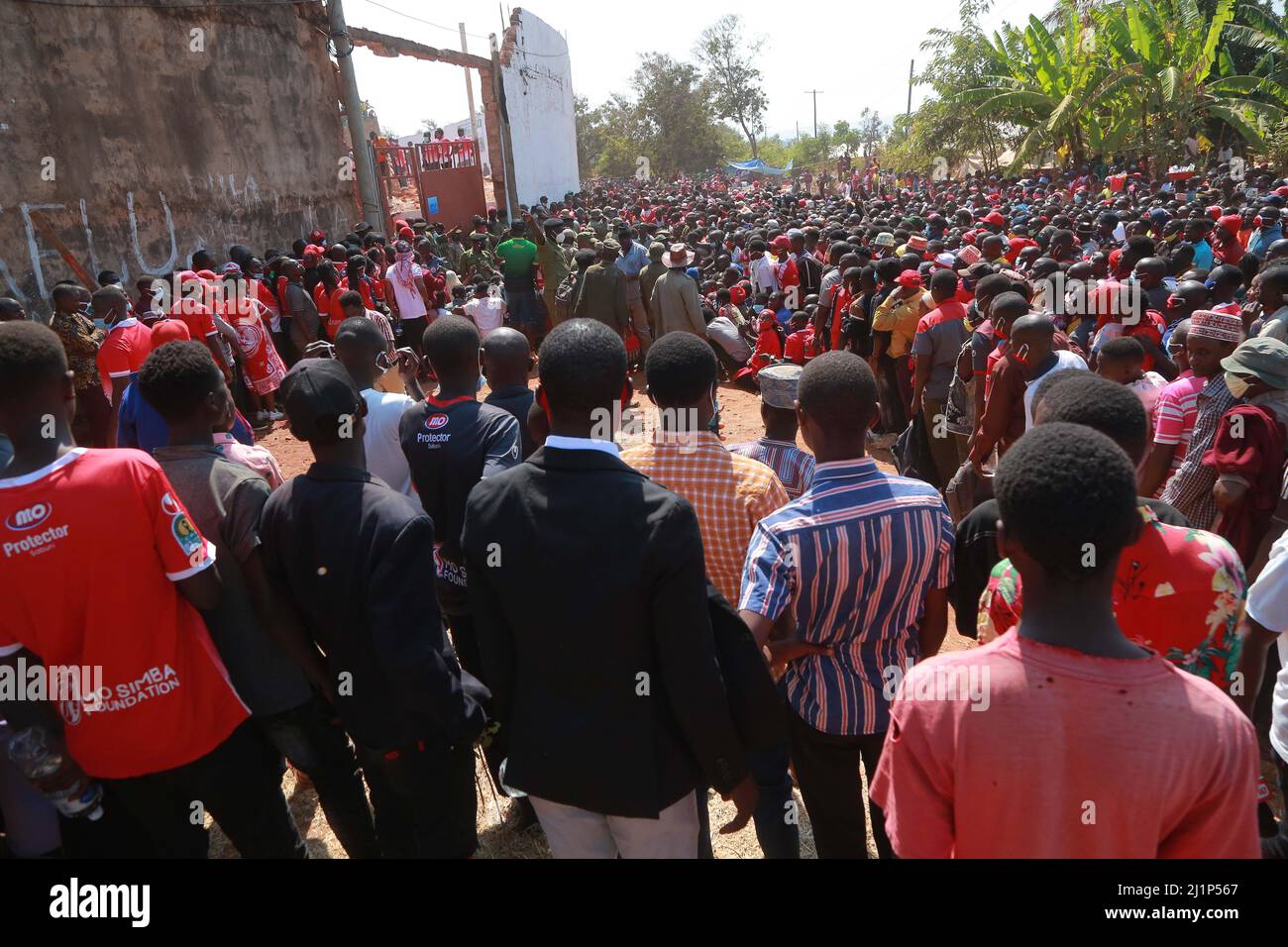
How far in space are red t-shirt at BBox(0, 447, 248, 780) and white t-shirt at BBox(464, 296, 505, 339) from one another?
7.41 metres

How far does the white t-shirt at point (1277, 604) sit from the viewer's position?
2176 millimetres

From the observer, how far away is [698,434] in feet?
8.73

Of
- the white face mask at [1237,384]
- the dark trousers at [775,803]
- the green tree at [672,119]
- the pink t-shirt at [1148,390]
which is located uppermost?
the green tree at [672,119]

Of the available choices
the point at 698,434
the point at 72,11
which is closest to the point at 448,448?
the point at 698,434

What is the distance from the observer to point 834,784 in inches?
99.3

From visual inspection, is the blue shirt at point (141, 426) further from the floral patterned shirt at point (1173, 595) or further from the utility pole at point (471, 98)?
the utility pole at point (471, 98)

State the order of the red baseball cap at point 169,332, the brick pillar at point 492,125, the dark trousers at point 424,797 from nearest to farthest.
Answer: the dark trousers at point 424,797 < the red baseball cap at point 169,332 < the brick pillar at point 492,125

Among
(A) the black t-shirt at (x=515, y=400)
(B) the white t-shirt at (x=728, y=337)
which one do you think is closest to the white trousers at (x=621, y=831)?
(A) the black t-shirt at (x=515, y=400)

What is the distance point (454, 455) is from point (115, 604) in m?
1.20

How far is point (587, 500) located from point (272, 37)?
1566cm

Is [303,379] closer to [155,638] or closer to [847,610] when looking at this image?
[155,638]

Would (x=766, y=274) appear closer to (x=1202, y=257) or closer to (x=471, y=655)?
(x=1202, y=257)

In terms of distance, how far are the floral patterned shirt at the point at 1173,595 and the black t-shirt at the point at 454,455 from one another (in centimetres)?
177
